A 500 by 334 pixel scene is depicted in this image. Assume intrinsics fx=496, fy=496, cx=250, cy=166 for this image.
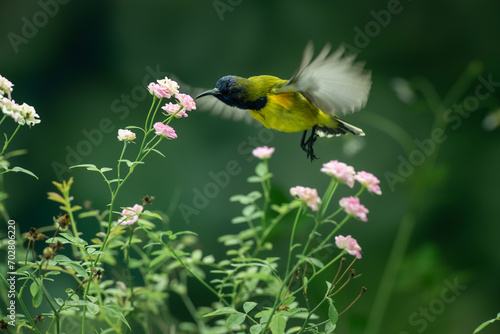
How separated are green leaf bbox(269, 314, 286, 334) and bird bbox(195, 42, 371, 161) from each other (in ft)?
0.96

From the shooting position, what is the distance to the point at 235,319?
2.11 ft

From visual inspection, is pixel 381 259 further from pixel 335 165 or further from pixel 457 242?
pixel 335 165

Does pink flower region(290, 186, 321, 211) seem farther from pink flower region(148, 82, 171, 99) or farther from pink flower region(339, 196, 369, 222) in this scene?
pink flower region(148, 82, 171, 99)

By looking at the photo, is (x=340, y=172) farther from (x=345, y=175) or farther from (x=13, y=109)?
(x=13, y=109)

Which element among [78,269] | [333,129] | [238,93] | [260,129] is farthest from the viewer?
[260,129]

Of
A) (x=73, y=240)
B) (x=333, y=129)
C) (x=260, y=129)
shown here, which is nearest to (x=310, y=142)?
(x=333, y=129)

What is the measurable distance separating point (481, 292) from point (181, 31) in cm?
156

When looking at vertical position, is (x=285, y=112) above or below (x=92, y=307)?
above

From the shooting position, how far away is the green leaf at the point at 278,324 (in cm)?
60

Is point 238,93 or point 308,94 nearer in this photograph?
point 308,94

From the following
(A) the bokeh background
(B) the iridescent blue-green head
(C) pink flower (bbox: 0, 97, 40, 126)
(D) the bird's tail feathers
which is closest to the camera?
(C) pink flower (bbox: 0, 97, 40, 126)

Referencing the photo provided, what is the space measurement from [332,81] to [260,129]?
3.86 feet

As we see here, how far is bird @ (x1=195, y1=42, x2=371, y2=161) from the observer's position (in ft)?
2.16

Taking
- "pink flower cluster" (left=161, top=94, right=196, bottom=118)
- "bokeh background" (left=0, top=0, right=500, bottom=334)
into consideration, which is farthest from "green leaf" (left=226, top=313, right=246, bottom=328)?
"bokeh background" (left=0, top=0, right=500, bottom=334)
